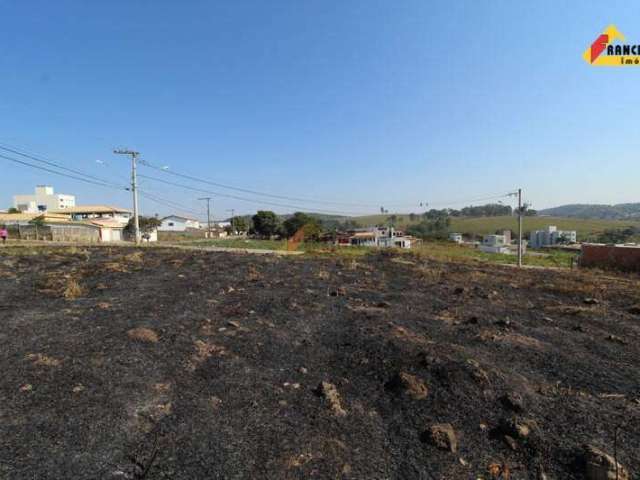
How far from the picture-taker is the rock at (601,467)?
2.35 metres

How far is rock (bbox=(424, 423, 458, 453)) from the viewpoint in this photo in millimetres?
2646

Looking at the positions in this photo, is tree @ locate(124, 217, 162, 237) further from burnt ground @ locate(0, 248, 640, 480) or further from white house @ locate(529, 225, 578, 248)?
white house @ locate(529, 225, 578, 248)

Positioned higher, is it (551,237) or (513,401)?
(513,401)

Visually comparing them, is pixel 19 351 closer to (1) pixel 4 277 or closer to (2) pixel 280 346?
(2) pixel 280 346

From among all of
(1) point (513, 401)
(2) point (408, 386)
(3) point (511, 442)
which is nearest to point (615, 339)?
(1) point (513, 401)

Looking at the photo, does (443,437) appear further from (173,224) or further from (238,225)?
(173,224)

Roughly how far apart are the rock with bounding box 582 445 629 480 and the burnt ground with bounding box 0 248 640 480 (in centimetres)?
7

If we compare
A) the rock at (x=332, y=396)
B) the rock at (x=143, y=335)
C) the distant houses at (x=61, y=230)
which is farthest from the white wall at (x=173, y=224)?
the rock at (x=332, y=396)

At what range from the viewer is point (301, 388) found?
3541 mm

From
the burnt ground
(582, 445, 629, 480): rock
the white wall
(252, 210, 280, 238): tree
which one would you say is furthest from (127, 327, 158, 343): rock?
the white wall

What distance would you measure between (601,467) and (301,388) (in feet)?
8.89

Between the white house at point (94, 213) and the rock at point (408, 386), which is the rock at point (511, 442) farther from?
the white house at point (94, 213)

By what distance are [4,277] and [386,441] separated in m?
12.0

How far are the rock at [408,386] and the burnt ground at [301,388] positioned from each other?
0.02 metres
